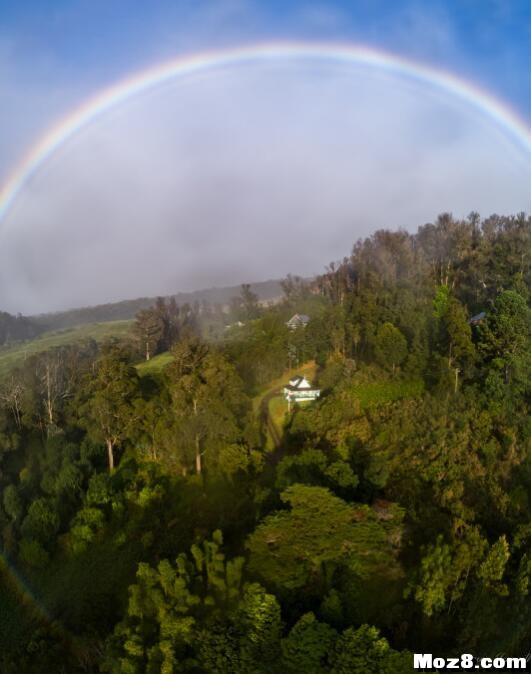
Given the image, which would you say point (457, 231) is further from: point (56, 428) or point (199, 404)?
point (56, 428)

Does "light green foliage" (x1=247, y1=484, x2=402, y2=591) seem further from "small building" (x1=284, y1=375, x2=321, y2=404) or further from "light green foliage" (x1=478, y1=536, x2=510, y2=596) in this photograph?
"small building" (x1=284, y1=375, x2=321, y2=404)

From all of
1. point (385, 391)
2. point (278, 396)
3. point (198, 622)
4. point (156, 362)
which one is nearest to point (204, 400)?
point (278, 396)

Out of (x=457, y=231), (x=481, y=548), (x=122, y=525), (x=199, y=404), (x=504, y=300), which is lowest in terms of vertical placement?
(x=122, y=525)

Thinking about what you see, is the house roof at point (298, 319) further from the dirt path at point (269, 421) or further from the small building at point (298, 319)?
the dirt path at point (269, 421)

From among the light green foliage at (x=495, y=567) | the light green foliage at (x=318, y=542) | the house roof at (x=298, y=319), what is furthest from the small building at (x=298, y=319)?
the light green foliage at (x=495, y=567)

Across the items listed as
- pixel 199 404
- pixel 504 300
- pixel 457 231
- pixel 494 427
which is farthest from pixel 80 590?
pixel 457 231

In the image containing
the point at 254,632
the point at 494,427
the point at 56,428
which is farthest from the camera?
the point at 56,428
